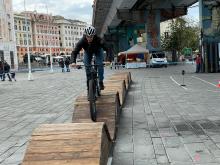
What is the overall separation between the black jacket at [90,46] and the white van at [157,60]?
42.3 m

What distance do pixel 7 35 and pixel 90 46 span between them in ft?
206

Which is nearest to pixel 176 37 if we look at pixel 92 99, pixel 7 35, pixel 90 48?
pixel 7 35

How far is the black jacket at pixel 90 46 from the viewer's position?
357 inches

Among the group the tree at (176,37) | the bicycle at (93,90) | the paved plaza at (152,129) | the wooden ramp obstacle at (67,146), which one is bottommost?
the paved plaza at (152,129)

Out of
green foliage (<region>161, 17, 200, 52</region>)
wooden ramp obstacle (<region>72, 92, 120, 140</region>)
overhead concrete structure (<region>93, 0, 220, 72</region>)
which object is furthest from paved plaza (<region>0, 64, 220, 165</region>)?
green foliage (<region>161, 17, 200, 52</region>)

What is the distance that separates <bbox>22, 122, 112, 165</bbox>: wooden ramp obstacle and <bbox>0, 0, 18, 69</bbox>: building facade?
61.0 metres

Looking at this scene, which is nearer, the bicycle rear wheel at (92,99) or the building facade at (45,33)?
the bicycle rear wheel at (92,99)

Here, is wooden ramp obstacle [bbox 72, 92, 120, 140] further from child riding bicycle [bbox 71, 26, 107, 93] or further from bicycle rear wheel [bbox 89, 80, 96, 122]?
child riding bicycle [bbox 71, 26, 107, 93]

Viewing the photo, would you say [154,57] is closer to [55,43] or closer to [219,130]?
[219,130]

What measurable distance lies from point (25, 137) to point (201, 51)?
2709 cm

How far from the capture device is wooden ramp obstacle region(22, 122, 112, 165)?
5.10m

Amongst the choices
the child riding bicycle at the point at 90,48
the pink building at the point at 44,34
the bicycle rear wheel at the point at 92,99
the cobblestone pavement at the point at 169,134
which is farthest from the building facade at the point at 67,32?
the bicycle rear wheel at the point at 92,99

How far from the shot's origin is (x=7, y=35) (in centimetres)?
6950

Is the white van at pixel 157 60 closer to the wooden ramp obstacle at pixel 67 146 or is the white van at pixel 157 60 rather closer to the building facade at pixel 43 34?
the wooden ramp obstacle at pixel 67 146
